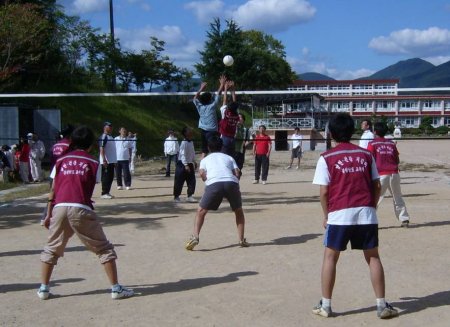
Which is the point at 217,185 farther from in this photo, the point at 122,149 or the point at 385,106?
the point at 385,106

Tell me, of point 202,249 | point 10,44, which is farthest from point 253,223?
point 10,44

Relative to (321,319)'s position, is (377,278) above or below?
above

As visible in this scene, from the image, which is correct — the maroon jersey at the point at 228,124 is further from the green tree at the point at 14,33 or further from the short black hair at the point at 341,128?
the green tree at the point at 14,33

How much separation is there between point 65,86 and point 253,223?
2816 centimetres

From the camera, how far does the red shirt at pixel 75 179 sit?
222 inches

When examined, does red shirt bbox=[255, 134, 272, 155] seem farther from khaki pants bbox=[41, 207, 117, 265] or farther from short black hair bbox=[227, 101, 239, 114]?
khaki pants bbox=[41, 207, 117, 265]

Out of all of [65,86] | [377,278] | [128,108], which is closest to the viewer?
[377,278]

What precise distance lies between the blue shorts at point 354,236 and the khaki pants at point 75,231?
2163 mm

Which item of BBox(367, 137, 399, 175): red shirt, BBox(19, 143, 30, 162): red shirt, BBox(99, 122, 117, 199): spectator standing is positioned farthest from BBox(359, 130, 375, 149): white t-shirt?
BBox(19, 143, 30, 162): red shirt

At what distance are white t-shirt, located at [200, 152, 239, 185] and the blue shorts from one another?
3003 millimetres

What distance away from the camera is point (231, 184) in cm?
795

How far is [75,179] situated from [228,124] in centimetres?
539

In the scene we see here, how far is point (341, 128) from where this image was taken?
519 centimetres

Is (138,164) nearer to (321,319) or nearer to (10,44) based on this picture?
(10,44)
